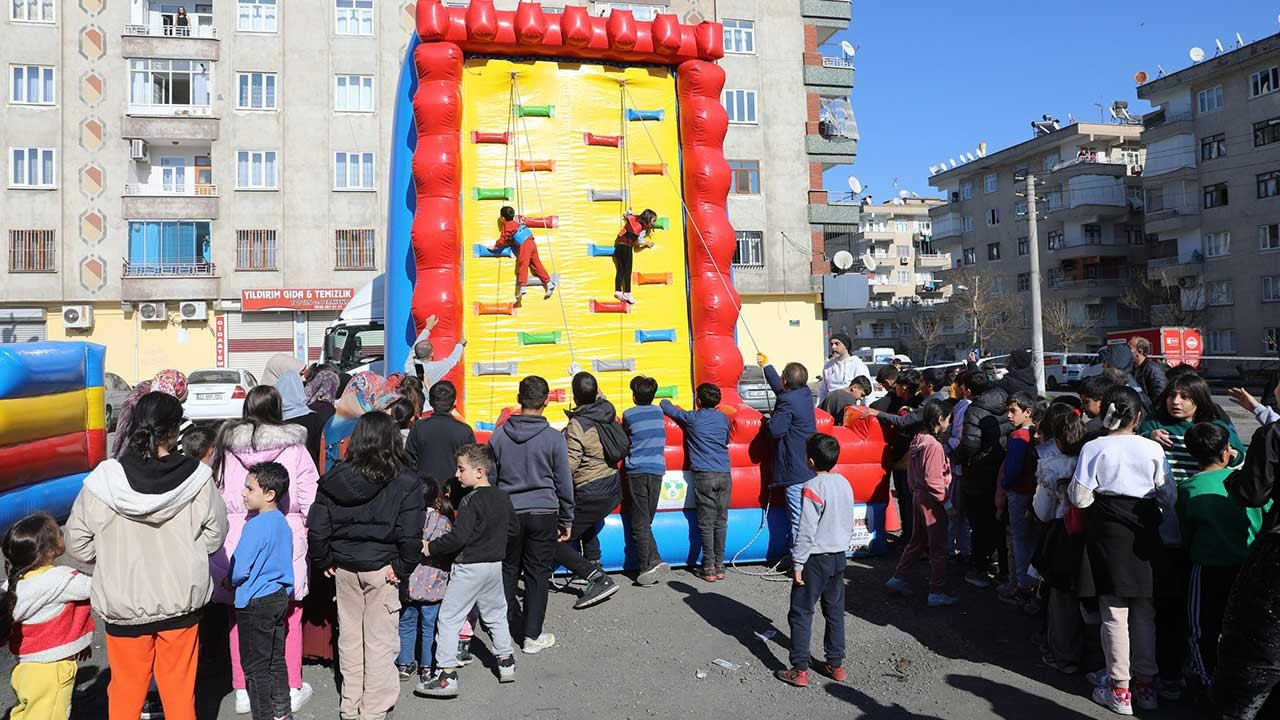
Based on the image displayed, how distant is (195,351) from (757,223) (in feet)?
64.9

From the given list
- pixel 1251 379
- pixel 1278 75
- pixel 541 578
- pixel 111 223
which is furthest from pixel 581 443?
pixel 1278 75

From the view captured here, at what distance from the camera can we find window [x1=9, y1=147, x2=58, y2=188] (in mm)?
28188

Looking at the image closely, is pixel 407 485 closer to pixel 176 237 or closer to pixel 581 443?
pixel 581 443

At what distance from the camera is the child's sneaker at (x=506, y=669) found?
17.0ft

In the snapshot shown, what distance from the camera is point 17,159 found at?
92.6ft

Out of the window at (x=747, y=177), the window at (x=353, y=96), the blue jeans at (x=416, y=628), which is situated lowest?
the blue jeans at (x=416, y=628)

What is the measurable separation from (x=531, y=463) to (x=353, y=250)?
25737mm

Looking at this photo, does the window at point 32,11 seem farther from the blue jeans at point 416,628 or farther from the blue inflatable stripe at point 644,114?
the blue jeans at point 416,628

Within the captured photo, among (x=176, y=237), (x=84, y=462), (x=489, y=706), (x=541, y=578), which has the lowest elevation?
(x=489, y=706)

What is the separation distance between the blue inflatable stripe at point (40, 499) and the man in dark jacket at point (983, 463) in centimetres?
682

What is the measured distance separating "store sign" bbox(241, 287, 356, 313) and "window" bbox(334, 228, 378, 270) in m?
0.85

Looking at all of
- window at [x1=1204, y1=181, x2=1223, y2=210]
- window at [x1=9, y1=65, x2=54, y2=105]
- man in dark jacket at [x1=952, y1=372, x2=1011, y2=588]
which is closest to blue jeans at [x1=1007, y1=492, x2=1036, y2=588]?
man in dark jacket at [x1=952, y1=372, x2=1011, y2=588]

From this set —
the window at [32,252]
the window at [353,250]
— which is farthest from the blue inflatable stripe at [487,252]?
the window at [32,252]

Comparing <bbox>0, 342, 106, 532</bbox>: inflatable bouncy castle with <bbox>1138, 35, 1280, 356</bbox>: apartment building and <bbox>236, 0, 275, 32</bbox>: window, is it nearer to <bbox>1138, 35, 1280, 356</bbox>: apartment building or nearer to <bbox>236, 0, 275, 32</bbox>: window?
<bbox>236, 0, 275, 32</bbox>: window
